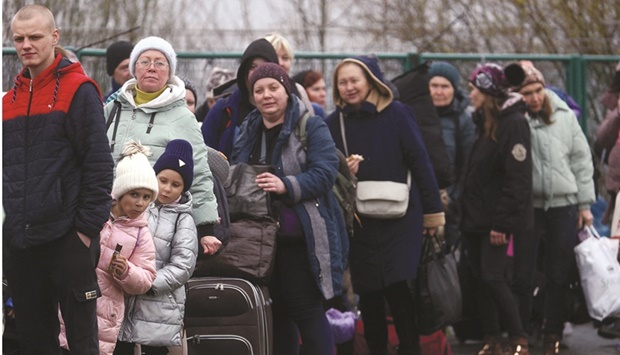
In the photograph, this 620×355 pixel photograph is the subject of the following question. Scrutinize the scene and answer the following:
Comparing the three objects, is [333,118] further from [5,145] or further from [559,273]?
[5,145]

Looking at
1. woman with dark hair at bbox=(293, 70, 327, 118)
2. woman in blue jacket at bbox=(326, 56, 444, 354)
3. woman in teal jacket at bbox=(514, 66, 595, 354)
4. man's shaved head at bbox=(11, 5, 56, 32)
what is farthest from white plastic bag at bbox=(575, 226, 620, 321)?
man's shaved head at bbox=(11, 5, 56, 32)

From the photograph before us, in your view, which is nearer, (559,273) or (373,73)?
(373,73)

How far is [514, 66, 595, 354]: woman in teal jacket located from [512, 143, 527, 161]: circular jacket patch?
61 cm

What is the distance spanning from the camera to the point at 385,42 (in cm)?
1769

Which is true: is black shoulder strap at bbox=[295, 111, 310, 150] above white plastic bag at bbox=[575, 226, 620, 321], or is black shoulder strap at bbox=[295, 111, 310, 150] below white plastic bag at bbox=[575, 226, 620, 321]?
above

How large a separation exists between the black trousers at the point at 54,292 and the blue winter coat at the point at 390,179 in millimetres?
2933

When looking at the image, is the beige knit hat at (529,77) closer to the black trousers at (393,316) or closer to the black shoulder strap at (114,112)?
the black trousers at (393,316)

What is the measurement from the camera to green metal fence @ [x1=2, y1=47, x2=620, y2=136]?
11938 millimetres

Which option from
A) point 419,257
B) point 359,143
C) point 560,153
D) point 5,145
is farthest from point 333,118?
point 5,145

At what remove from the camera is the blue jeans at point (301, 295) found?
8641mm

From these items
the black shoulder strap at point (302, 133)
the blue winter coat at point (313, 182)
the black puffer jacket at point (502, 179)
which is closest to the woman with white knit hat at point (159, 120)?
the blue winter coat at point (313, 182)

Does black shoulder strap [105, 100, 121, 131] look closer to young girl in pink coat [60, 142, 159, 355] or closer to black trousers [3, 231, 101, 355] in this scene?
young girl in pink coat [60, 142, 159, 355]

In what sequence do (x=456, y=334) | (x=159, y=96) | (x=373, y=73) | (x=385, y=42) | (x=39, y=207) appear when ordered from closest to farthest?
(x=39, y=207) → (x=159, y=96) → (x=373, y=73) → (x=456, y=334) → (x=385, y=42)

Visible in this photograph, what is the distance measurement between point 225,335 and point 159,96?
1.40 meters
